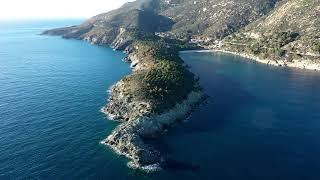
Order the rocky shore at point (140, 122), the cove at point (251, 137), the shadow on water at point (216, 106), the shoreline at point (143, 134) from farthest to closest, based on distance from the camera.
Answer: the shadow on water at point (216, 106) < the rocky shore at point (140, 122) < the shoreline at point (143, 134) < the cove at point (251, 137)

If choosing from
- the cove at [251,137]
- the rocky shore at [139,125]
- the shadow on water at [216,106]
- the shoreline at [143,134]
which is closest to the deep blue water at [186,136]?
the cove at [251,137]

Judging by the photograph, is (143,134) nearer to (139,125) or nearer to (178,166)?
(139,125)

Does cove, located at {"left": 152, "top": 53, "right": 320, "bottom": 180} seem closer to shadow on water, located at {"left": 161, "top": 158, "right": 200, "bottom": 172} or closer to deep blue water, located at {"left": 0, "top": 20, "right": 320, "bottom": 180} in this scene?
deep blue water, located at {"left": 0, "top": 20, "right": 320, "bottom": 180}

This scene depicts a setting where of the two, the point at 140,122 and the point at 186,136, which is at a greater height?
the point at 140,122

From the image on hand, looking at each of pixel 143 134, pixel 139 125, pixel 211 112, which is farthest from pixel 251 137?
pixel 139 125

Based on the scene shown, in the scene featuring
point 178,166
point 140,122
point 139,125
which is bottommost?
point 178,166

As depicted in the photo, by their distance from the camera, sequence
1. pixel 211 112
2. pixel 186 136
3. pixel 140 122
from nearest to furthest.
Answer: pixel 186 136 < pixel 140 122 < pixel 211 112

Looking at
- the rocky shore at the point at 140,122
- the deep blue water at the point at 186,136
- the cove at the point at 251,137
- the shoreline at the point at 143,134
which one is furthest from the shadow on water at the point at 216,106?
the rocky shore at the point at 140,122

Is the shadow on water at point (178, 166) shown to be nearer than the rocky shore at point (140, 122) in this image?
Yes

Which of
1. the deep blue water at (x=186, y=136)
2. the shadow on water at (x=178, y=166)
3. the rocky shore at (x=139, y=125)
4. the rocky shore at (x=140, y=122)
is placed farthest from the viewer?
the rocky shore at (x=140, y=122)

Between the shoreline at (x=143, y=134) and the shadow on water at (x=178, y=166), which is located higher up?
the shoreline at (x=143, y=134)

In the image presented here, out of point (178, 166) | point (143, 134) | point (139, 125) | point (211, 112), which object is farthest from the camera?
point (211, 112)

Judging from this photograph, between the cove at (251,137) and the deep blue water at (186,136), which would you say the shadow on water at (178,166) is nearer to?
the deep blue water at (186,136)
